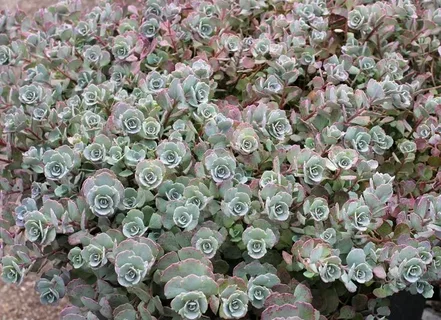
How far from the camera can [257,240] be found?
124 centimetres

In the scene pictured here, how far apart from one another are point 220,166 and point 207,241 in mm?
148

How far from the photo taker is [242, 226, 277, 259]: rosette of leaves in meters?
1.23

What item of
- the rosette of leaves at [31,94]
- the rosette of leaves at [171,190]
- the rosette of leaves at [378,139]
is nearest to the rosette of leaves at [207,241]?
the rosette of leaves at [171,190]

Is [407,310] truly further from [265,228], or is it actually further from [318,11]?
[318,11]

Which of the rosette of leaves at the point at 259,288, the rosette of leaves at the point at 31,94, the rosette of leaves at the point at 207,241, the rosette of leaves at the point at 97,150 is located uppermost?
the rosette of leaves at the point at 97,150

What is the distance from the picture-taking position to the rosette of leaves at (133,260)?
3.81 ft

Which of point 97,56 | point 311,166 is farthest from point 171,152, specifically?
point 97,56

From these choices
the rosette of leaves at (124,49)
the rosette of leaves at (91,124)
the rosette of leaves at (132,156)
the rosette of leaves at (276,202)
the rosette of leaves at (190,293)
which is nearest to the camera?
the rosette of leaves at (190,293)

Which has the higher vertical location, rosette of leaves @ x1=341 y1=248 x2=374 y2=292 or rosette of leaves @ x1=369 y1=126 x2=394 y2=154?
rosette of leaves @ x1=369 y1=126 x2=394 y2=154

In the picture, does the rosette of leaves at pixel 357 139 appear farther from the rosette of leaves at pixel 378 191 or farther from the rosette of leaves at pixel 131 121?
the rosette of leaves at pixel 131 121

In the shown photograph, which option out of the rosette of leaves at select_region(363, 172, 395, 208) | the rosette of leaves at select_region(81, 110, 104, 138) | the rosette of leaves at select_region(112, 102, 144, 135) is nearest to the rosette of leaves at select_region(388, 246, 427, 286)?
the rosette of leaves at select_region(363, 172, 395, 208)

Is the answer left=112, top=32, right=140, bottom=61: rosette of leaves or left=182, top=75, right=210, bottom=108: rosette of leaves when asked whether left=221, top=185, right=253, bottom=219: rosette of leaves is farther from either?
left=112, top=32, right=140, bottom=61: rosette of leaves

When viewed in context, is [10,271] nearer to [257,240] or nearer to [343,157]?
[257,240]

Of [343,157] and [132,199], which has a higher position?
[343,157]
